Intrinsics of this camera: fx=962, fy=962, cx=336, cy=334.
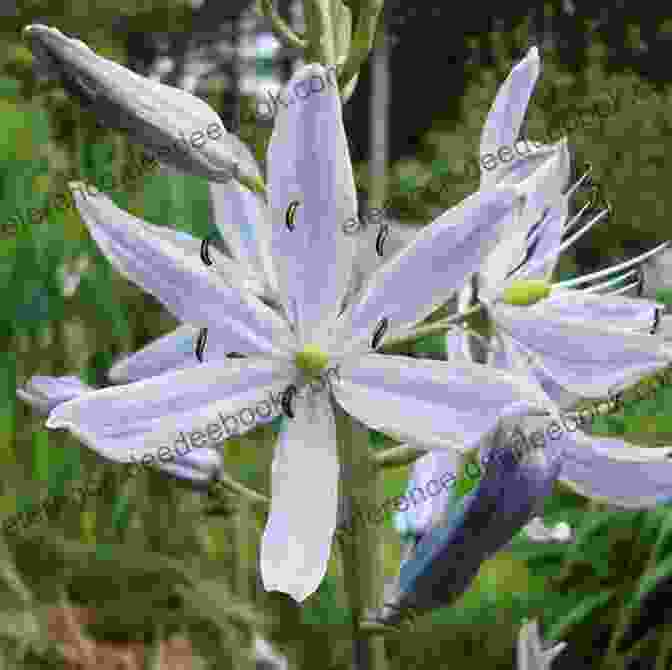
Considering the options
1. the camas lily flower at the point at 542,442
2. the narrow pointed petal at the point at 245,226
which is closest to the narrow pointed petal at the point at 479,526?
the camas lily flower at the point at 542,442

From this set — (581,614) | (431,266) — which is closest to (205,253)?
(431,266)

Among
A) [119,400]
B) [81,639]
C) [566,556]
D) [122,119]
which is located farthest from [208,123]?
[566,556]

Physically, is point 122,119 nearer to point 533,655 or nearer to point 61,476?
point 533,655

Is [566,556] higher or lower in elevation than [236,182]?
higher

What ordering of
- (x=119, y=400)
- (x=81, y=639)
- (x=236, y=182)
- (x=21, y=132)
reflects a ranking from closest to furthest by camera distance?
(x=119, y=400) < (x=236, y=182) < (x=81, y=639) < (x=21, y=132)

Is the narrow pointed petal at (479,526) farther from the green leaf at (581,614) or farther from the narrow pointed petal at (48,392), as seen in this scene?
the green leaf at (581,614)

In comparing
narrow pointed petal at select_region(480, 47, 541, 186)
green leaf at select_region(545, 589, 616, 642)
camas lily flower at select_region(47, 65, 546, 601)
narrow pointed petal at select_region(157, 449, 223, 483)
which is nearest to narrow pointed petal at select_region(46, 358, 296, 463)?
camas lily flower at select_region(47, 65, 546, 601)
